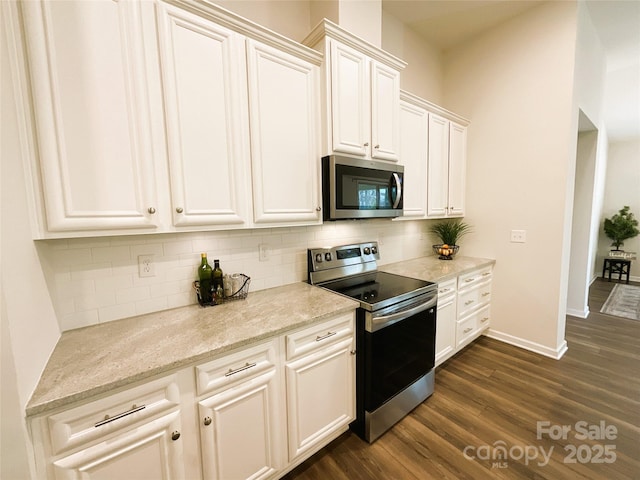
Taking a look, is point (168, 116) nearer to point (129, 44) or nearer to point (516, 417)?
point (129, 44)

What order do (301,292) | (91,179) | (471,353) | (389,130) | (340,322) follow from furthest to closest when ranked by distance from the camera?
1. (471,353)
2. (389,130)
3. (301,292)
4. (340,322)
5. (91,179)

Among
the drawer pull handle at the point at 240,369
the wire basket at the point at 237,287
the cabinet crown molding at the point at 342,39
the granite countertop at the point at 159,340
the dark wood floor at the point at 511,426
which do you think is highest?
the cabinet crown molding at the point at 342,39

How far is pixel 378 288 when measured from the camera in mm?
1897

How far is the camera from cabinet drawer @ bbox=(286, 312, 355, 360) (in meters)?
1.35

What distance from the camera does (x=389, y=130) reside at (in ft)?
6.76

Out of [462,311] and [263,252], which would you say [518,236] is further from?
[263,252]

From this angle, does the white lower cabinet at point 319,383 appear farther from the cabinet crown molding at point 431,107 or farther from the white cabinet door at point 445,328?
the cabinet crown molding at point 431,107

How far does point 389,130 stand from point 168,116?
1.55 m

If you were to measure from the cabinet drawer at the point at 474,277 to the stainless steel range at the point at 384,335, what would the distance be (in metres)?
0.70

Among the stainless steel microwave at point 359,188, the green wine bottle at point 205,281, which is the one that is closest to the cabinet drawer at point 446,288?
the stainless steel microwave at point 359,188

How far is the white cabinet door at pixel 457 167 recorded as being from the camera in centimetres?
288

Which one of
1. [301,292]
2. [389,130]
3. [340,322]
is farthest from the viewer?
[389,130]

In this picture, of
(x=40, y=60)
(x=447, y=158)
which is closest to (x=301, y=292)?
(x=40, y=60)

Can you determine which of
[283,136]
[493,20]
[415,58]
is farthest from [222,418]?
[493,20]
